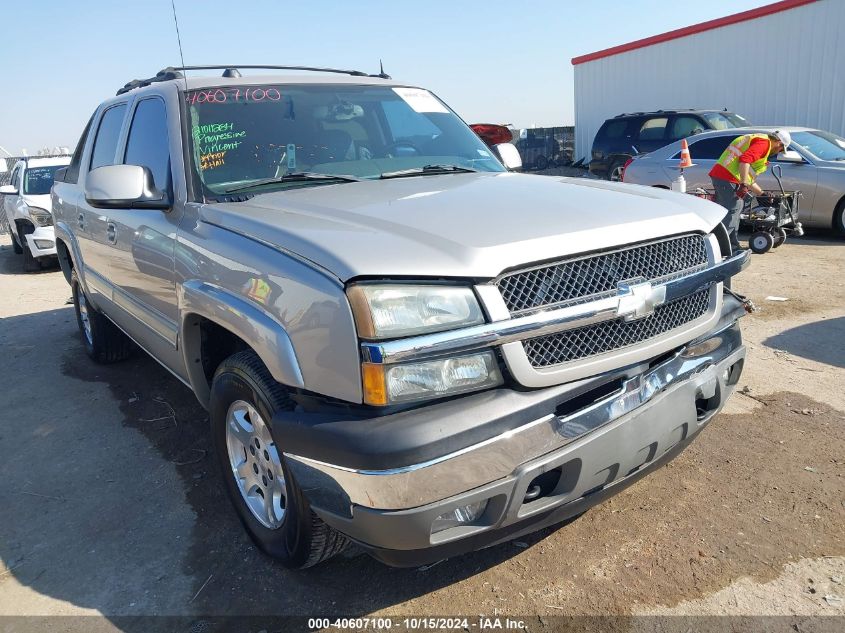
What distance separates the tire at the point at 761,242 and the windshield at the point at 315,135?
5.64m

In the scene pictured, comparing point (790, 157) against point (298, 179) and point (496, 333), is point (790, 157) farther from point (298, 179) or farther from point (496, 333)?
point (496, 333)

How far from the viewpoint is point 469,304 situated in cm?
204

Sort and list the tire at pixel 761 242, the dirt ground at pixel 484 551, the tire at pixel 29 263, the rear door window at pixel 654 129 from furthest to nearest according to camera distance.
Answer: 1. the rear door window at pixel 654 129
2. the tire at pixel 29 263
3. the tire at pixel 761 242
4. the dirt ground at pixel 484 551

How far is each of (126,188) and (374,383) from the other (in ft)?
5.70

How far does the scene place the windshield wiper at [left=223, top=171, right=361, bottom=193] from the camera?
308cm

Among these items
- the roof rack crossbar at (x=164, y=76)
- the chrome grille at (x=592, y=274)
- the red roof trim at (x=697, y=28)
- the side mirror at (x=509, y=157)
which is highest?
the red roof trim at (x=697, y=28)

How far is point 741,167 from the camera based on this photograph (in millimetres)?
7969

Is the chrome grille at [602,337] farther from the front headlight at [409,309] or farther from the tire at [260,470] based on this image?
the tire at [260,470]

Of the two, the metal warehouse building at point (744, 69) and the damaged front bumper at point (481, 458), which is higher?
the metal warehouse building at point (744, 69)

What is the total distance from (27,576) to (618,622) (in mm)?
2417

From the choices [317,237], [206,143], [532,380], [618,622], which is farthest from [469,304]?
[206,143]

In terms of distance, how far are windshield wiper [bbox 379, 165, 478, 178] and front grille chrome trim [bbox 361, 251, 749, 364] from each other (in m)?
1.55

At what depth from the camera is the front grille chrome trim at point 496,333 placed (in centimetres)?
194

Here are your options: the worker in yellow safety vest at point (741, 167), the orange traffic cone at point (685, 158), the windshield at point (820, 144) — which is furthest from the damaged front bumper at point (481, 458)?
the windshield at point (820, 144)
